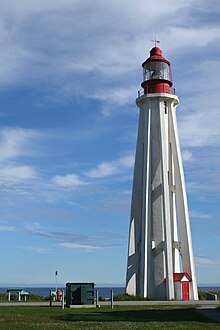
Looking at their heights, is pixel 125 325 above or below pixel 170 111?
below

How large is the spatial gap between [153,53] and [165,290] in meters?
20.5

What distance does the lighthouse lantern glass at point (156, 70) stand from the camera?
47.7m

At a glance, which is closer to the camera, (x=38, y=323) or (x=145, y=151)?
(x=38, y=323)

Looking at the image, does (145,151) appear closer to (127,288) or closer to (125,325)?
(127,288)

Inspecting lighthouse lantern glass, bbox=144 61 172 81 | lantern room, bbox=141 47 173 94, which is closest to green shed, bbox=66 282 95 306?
lantern room, bbox=141 47 173 94

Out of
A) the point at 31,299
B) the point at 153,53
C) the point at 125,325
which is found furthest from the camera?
the point at 153,53

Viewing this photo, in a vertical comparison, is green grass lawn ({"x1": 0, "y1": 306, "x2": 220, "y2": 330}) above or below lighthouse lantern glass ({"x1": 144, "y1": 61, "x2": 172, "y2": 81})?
below

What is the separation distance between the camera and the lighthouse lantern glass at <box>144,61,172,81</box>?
157 feet

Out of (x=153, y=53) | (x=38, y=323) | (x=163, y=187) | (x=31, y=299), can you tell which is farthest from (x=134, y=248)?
(x=38, y=323)

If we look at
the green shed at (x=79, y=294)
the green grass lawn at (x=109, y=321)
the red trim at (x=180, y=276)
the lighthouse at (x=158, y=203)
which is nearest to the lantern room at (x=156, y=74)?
the lighthouse at (x=158, y=203)

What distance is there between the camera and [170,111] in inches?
1857

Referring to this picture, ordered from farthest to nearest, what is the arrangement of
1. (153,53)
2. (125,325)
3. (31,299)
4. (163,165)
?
(153,53), (163,165), (31,299), (125,325)

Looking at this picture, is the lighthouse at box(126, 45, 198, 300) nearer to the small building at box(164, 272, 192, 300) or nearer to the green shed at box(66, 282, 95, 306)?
the small building at box(164, 272, 192, 300)

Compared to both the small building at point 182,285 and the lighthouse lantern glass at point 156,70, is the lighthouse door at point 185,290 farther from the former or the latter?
the lighthouse lantern glass at point 156,70
